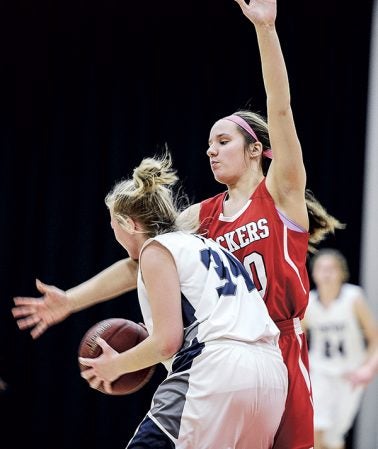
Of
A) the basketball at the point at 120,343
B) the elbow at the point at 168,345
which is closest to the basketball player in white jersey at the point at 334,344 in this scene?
the basketball at the point at 120,343

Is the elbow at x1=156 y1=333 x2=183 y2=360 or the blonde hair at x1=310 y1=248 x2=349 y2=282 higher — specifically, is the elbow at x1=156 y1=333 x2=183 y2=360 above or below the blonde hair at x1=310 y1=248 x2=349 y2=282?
above

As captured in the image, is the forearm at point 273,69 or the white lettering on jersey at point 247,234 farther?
the white lettering on jersey at point 247,234

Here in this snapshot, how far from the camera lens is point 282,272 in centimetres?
334

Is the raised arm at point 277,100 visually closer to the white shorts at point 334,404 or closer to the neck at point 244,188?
the neck at point 244,188

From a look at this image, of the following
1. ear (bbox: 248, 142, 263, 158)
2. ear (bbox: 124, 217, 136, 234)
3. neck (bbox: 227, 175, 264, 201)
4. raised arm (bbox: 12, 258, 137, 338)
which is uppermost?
ear (bbox: 248, 142, 263, 158)

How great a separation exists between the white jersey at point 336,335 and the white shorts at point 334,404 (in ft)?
0.27

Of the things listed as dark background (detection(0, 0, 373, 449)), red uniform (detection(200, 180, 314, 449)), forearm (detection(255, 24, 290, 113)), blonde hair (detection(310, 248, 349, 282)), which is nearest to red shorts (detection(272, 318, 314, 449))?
red uniform (detection(200, 180, 314, 449))

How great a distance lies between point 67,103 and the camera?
27.7 feet

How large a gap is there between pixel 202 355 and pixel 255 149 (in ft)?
3.95

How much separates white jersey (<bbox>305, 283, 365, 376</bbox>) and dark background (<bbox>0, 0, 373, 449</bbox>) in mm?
1038

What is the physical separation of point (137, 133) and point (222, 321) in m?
5.72

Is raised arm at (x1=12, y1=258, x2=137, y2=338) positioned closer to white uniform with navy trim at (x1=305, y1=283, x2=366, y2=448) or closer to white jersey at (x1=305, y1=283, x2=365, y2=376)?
white uniform with navy trim at (x1=305, y1=283, x2=366, y2=448)

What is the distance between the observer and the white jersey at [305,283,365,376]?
6.98m

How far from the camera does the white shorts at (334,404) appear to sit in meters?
6.80
